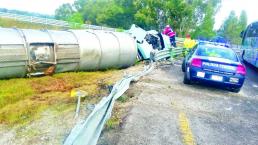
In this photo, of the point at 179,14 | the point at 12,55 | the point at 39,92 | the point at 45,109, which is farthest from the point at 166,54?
the point at 179,14

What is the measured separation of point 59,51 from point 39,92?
3126 mm

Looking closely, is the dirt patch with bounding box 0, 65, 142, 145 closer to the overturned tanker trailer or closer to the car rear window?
the overturned tanker trailer

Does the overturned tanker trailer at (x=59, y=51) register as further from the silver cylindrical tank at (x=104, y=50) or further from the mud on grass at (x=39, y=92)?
the mud on grass at (x=39, y=92)

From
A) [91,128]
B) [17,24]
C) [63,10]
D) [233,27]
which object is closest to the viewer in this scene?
[91,128]

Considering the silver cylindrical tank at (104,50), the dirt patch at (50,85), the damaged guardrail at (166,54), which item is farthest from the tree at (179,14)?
the dirt patch at (50,85)

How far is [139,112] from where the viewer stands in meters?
7.67

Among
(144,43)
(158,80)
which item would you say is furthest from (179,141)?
(144,43)

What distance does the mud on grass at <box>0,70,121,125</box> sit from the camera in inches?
313

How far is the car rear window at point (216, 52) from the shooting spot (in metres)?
12.2

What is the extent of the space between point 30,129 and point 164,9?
52.3 meters

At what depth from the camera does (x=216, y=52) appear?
12359 mm

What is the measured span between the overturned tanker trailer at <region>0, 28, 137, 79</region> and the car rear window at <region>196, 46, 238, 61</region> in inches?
167

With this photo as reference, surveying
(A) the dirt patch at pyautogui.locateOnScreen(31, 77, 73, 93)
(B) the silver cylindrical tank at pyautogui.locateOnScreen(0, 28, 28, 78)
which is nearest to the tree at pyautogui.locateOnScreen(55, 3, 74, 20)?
(B) the silver cylindrical tank at pyautogui.locateOnScreen(0, 28, 28, 78)

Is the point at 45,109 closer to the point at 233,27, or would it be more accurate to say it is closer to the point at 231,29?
the point at 231,29
